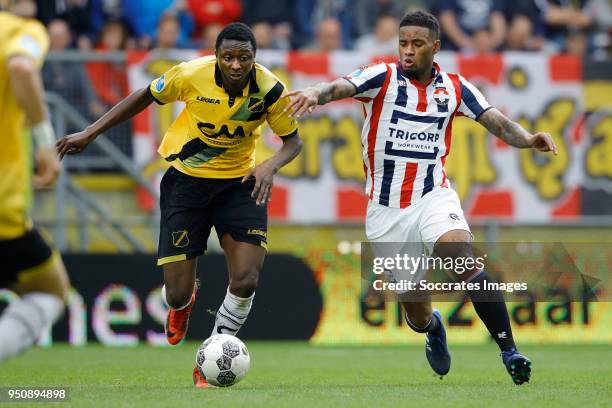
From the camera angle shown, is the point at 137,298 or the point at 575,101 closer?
the point at 137,298

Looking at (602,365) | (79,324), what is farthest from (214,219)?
(79,324)

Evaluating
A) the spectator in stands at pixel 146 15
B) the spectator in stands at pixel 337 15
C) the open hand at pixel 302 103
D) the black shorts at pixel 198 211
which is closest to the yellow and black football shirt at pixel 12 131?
the open hand at pixel 302 103

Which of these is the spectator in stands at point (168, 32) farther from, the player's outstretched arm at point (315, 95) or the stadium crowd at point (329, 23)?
the player's outstretched arm at point (315, 95)

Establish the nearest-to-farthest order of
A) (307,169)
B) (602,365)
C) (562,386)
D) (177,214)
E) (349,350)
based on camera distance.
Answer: (562,386)
(177,214)
(602,365)
(349,350)
(307,169)

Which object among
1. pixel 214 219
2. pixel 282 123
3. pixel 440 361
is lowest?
pixel 440 361

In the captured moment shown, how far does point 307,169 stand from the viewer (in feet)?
51.5

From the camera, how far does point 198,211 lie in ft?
30.7

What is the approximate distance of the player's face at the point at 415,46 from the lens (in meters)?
9.01

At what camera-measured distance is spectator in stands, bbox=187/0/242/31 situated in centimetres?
1630

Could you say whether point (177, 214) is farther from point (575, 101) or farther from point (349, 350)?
point (575, 101)

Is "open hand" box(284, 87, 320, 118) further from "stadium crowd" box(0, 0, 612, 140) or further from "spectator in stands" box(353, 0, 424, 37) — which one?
"spectator in stands" box(353, 0, 424, 37)

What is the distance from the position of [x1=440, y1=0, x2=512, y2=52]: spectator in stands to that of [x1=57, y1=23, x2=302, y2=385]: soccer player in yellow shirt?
8.55m

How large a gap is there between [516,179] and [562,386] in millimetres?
7943

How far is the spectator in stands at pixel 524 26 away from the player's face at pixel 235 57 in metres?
9.69
